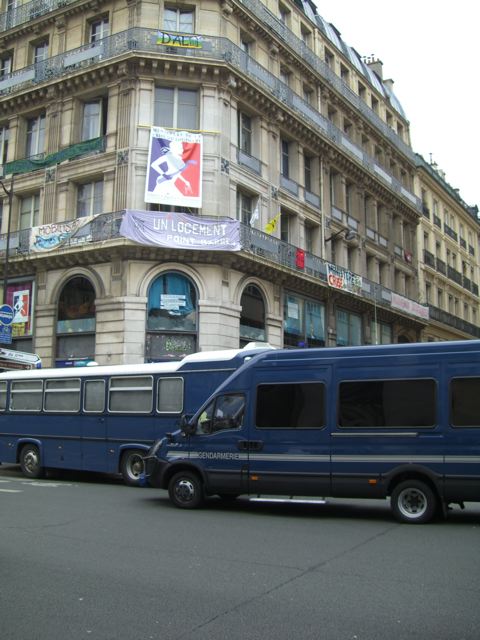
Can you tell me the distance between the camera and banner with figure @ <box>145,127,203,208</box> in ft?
76.5

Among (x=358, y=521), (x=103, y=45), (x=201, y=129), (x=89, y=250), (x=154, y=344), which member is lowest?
(x=358, y=521)

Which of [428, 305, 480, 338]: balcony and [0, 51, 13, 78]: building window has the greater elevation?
[0, 51, 13, 78]: building window

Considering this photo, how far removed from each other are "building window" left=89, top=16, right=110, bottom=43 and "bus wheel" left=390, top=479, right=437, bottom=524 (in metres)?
23.7

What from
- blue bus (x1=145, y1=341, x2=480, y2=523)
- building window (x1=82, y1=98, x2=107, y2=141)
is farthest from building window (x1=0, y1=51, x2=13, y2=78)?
blue bus (x1=145, y1=341, x2=480, y2=523)

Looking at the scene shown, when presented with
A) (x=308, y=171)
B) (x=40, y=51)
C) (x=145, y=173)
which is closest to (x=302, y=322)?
(x=308, y=171)

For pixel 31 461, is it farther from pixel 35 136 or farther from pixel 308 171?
pixel 308 171

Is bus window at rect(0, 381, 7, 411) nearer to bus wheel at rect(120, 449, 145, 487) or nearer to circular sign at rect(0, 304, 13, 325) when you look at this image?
bus wheel at rect(120, 449, 145, 487)

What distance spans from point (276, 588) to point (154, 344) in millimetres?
17806

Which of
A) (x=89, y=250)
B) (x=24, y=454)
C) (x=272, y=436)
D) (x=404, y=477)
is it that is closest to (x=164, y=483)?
(x=272, y=436)

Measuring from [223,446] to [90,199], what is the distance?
17657 mm

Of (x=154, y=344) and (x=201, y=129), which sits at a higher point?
(x=201, y=129)

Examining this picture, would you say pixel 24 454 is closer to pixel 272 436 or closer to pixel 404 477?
pixel 272 436

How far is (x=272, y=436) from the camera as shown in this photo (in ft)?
34.6

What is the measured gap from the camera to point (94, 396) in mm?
16062
